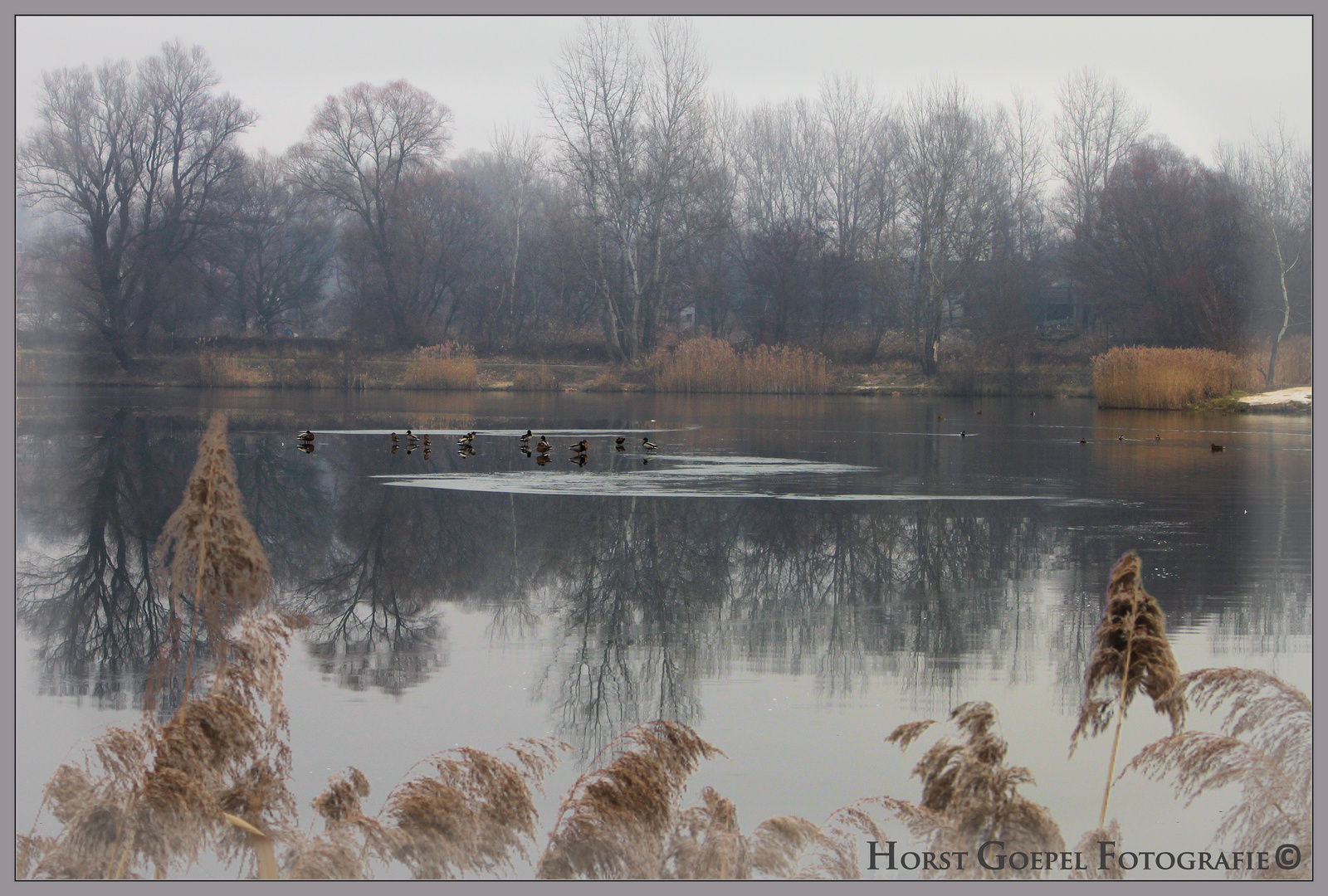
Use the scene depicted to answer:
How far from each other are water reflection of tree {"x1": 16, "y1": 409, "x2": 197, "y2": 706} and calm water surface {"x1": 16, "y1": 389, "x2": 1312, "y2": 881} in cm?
4

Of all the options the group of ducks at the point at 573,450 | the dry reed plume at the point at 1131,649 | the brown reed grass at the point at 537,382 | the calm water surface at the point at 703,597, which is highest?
the brown reed grass at the point at 537,382

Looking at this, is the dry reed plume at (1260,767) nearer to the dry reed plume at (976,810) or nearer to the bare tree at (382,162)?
the dry reed plume at (976,810)

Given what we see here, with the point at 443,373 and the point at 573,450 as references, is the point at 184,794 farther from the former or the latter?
the point at 443,373

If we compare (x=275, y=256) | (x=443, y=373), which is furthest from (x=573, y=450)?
(x=275, y=256)

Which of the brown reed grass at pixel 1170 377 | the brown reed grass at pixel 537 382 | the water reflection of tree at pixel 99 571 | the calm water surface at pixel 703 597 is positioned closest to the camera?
the calm water surface at pixel 703 597

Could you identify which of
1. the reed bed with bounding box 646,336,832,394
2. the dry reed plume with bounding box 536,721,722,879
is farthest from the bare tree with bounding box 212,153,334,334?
the dry reed plume with bounding box 536,721,722,879

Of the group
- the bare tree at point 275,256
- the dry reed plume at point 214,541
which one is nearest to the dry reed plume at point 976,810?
the dry reed plume at point 214,541

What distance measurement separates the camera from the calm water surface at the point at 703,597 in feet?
19.1

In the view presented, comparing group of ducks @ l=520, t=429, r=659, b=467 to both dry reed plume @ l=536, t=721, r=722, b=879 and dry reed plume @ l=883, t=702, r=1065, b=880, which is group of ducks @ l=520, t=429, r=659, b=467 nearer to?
dry reed plume @ l=536, t=721, r=722, b=879

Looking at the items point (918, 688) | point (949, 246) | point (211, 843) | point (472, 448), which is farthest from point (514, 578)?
point (949, 246)

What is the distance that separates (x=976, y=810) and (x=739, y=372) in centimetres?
3964

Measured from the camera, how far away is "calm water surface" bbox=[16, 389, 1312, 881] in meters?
5.82

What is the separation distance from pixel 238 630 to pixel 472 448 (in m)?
13.6

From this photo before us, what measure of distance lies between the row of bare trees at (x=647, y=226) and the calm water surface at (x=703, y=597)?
2824cm
